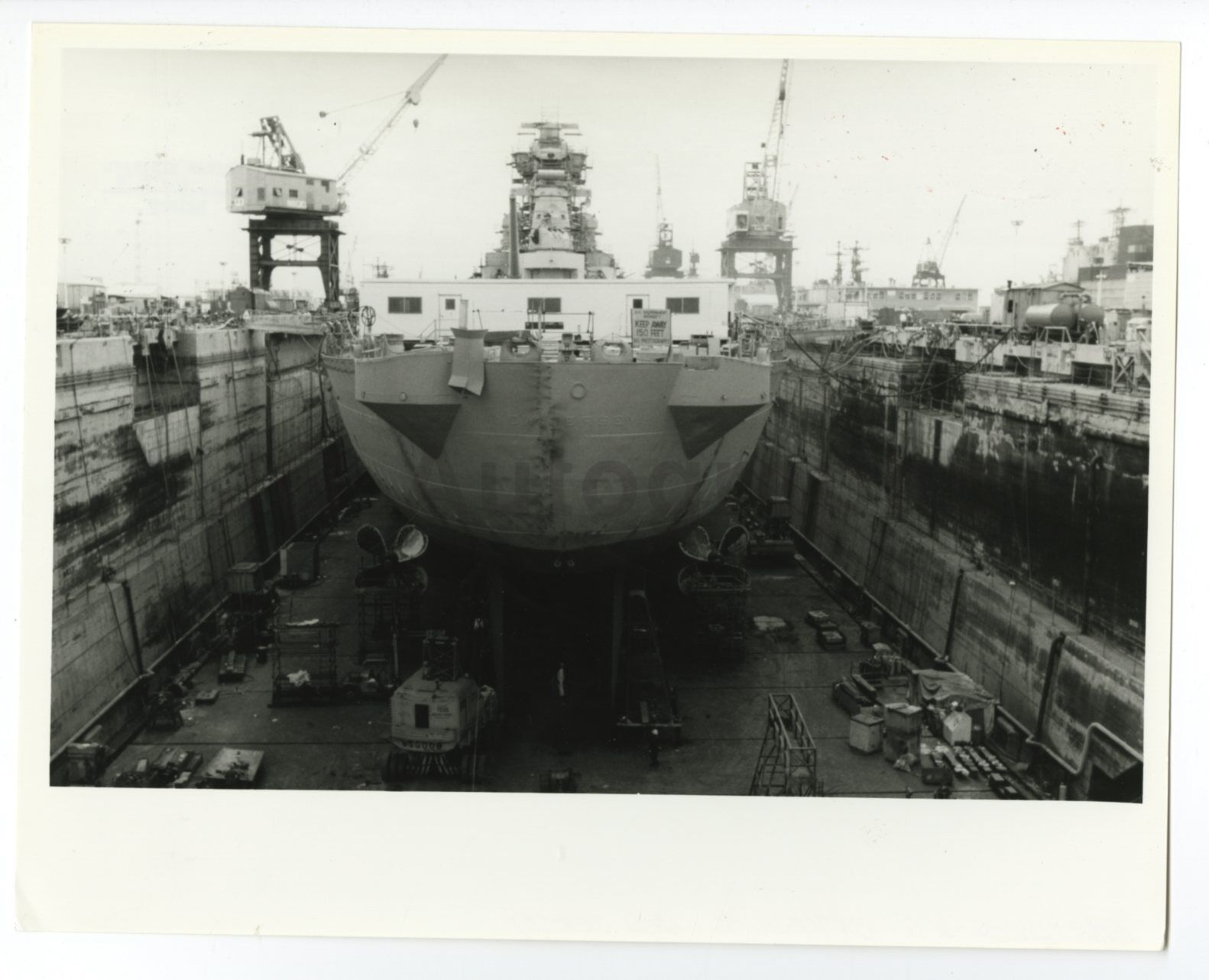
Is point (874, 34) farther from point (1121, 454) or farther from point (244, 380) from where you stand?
point (244, 380)

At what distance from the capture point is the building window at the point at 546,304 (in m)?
12.5

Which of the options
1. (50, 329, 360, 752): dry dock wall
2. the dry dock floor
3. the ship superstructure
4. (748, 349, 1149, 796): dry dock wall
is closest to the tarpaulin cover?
(748, 349, 1149, 796): dry dock wall

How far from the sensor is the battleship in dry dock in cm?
938

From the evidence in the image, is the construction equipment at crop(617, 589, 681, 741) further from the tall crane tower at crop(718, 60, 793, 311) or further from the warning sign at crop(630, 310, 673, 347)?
the tall crane tower at crop(718, 60, 793, 311)

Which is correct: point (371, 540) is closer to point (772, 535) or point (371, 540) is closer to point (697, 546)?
point (697, 546)

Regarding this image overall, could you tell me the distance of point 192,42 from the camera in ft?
23.7

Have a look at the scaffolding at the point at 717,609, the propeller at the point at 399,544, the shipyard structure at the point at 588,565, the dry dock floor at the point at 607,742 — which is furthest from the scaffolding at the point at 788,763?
the propeller at the point at 399,544

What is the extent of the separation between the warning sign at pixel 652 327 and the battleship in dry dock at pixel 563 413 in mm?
21

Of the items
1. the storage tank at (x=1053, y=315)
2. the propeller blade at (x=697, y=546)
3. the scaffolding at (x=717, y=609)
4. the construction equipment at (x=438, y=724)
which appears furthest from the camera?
the storage tank at (x=1053, y=315)

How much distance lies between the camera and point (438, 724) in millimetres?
9312

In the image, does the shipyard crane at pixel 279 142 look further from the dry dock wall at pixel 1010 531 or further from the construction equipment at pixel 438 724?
the dry dock wall at pixel 1010 531

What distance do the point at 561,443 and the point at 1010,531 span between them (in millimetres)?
6069

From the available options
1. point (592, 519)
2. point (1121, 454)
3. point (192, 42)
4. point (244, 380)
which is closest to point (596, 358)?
point (592, 519)

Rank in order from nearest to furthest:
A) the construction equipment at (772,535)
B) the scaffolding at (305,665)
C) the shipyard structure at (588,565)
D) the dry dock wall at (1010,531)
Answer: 1. the dry dock wall at (1010,531)
2. the shipyard structure at (588,565)
3. the scaffolding at (305,665)
4. the construction equipment at (772,535)
